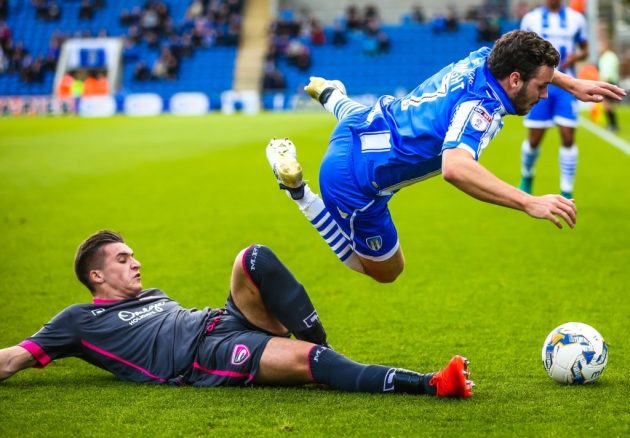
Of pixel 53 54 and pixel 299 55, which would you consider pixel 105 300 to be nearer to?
pixel 299 55

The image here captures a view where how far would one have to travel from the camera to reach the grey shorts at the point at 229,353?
489 cm

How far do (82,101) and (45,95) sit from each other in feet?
15.5

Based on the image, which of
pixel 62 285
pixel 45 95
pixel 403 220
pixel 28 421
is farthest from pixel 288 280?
Result: pixel 45 95

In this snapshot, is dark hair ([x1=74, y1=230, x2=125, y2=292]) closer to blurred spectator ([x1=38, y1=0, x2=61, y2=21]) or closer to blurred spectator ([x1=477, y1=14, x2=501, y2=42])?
blurred spectator ([x1=477, y1=14, x2=501, y2=42])

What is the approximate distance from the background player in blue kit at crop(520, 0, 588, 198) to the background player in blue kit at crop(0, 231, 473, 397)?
7.14 m

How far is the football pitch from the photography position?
442cm

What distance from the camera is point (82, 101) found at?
39562 mm

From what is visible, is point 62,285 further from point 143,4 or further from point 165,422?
point 143,4

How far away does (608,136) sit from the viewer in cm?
2212

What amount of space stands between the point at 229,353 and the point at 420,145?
59.9 inches

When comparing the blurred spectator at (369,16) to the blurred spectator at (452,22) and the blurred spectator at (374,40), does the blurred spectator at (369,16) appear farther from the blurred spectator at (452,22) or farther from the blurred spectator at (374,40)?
the blurred spectator at (452,22)

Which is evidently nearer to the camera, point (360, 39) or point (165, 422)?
point (165, 422)

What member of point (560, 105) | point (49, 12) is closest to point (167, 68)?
point (49, 12)

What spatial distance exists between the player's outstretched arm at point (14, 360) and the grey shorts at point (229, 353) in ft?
2.76
